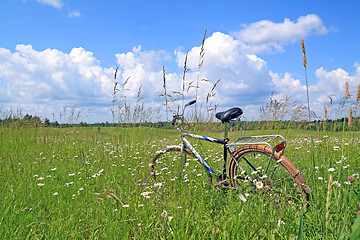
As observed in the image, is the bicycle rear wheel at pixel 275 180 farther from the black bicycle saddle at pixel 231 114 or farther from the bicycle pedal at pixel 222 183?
the black bicycle saddle at pixel 231 114

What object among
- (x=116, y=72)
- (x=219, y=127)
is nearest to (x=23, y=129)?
(x=116, y=72)

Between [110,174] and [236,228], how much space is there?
3512 mm

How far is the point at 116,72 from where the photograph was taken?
600 centimetres

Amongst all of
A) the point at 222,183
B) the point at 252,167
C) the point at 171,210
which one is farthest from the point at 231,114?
the point at 171,210

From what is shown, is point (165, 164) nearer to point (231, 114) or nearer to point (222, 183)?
point (222, 183)

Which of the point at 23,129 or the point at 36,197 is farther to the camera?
the point at 23,129

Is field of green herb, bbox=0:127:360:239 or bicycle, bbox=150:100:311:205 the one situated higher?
bicycle, bbox=150:100:311:205

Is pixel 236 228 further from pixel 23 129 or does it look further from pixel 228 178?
pixel 23 129

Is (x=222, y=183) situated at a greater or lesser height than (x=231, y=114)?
lesser

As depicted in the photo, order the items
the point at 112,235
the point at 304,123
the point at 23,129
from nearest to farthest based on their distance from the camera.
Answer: the point at 112,235
the point at 304,123
the point at 23,129

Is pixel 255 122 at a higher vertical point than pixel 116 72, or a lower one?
lower

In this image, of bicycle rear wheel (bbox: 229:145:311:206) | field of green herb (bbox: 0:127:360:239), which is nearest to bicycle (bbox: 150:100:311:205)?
bicycle rear wheel (bbox: 229:145:311:206)

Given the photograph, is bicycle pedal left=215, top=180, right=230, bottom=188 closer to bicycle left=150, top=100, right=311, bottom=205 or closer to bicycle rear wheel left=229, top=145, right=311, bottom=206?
bicycle left=150, top=100, right=311, bottom=205

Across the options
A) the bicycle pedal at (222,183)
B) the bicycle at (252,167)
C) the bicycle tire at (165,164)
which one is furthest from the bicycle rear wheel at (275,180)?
the bicycle tire at (165,164)
